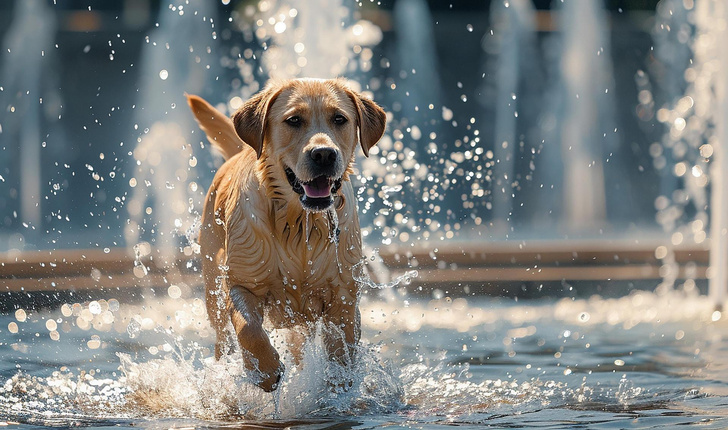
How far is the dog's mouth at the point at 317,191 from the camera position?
14.4 ft

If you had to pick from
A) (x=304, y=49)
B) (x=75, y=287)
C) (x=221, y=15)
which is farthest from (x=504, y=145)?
(x=75, y=287)

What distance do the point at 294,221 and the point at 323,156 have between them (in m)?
0.43

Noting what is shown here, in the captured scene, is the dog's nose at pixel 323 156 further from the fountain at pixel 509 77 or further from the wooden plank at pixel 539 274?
the fountain at pixel 509 77

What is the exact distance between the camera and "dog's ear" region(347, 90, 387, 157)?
472 cm

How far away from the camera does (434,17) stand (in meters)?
23.8

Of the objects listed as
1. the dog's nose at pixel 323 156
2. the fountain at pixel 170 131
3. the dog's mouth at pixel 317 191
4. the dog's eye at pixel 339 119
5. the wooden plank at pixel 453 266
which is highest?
the fountain at pixel 170 131

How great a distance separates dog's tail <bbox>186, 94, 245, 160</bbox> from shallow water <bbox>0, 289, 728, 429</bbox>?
1070 mm

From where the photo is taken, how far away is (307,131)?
4.47 meters

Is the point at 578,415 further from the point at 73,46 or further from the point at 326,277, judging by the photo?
the point at 73,46

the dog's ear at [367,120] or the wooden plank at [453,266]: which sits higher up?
the dog's ear at [367,120]

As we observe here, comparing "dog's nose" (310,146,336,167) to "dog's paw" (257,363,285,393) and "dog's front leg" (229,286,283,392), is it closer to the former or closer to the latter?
"dog's front leg" (229,286,283,392)

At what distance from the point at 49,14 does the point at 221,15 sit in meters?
3.75

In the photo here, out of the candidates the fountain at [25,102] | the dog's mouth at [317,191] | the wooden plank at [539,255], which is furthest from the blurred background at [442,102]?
the dog's mouth at [317,191]

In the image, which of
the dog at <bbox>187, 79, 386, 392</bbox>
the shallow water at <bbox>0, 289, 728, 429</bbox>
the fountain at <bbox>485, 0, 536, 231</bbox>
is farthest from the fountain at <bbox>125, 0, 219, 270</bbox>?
the dog at <bbox>187, 79, 386, 392</bbox>
